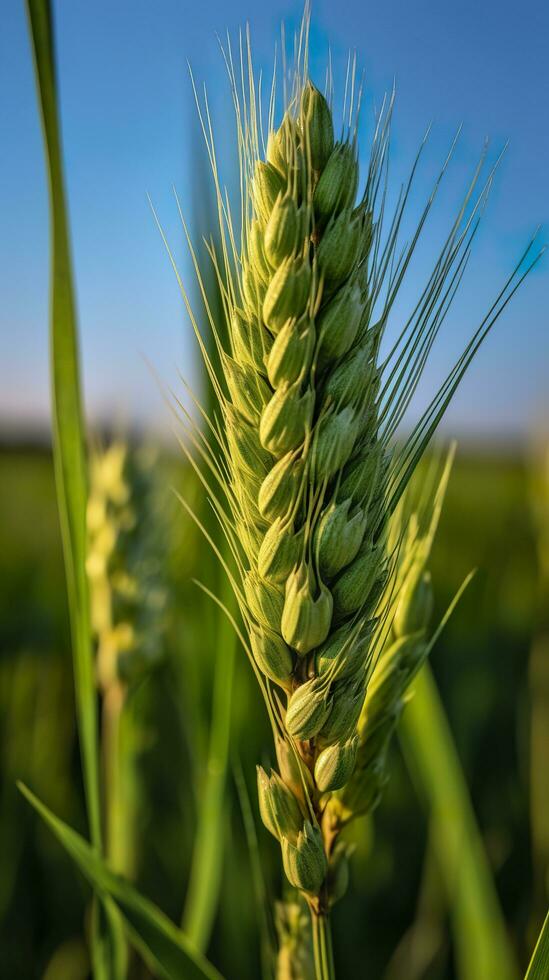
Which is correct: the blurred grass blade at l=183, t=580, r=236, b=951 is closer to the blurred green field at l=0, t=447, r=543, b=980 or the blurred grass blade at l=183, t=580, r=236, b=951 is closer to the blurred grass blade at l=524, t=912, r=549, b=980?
the blurred green field at l=0, t=447, r=543, b=980

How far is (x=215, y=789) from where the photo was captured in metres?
0.80

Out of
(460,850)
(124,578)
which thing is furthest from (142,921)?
(124,578)

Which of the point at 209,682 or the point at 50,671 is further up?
the point at 209,682

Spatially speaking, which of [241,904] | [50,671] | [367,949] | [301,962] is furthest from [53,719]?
[301,962]

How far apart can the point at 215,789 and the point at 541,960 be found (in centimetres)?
45

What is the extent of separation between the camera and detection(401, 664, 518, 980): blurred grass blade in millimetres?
780

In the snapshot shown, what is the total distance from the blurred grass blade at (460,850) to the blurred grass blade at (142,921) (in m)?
0.35

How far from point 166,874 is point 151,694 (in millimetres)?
314

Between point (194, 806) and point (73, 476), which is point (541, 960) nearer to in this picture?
point (73, 476)

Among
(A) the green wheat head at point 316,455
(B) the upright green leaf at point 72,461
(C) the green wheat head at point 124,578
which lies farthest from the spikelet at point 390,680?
(C) the green wheat head at point 124,578

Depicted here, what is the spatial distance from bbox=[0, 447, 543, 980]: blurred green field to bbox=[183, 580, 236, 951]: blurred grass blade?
0.12ft

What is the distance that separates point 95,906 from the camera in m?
0.62

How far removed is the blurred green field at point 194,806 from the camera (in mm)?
1123

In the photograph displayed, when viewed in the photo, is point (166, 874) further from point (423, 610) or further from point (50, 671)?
point (423, 610)
